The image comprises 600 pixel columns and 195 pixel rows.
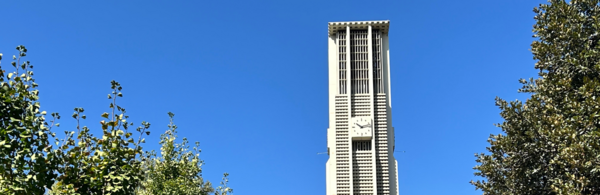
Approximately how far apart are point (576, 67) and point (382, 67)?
2108 inches

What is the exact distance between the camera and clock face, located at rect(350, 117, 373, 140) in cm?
6594

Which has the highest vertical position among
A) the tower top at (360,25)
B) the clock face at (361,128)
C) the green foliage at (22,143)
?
the tower top at (360,25)

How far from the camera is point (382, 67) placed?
69.2m

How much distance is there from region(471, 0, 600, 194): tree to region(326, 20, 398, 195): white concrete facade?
47.2 meters

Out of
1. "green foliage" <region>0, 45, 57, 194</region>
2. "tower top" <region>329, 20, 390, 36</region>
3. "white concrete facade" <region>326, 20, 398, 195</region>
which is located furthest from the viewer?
"tower top" <region>329, 20, 390, 36</region>

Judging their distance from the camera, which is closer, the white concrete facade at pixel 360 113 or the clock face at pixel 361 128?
the white concrete facade at pixel 360 113

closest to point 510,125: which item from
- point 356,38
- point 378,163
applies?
point 378,163

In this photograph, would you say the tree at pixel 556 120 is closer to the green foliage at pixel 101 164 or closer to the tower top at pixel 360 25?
the green foliage at pixel 101 164

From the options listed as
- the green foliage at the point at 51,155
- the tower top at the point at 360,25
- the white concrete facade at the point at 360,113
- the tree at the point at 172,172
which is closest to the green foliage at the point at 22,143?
the green foliage at the point at 51,155

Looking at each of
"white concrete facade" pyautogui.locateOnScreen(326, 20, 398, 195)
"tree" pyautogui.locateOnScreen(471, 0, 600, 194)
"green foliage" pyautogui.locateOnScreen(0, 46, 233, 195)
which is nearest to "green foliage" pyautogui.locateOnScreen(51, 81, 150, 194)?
"green foliage" pyautogui.locateOnScreen(0, 46, 233, 195)

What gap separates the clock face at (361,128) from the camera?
65.9 m

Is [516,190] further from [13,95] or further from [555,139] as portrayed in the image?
[13,95]

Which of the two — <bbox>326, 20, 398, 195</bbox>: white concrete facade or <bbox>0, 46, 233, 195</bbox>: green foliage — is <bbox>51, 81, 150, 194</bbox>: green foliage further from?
<bbox>326, 20, 398, 195</bbox>: white concrete facade

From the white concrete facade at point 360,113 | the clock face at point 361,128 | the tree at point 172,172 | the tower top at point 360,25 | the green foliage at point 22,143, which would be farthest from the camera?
the tower top at point 360,25
